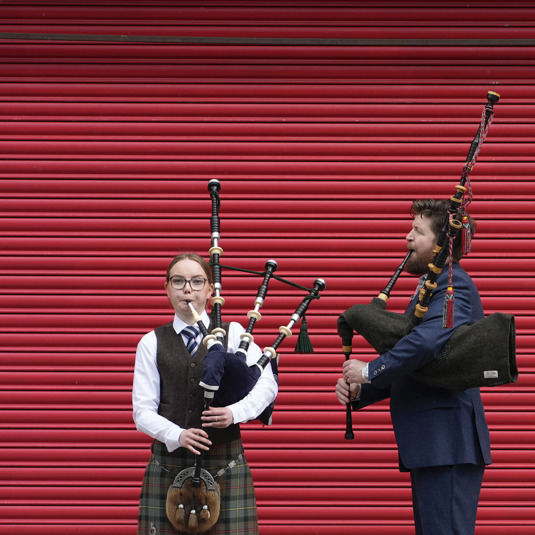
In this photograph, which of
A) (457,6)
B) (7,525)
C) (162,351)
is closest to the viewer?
(162,351)

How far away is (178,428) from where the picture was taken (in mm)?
2893

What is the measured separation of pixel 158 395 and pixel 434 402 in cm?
116

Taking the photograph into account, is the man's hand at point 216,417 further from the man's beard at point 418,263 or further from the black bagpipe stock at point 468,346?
the man's beard at point 418,263

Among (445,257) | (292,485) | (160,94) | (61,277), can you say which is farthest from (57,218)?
(445,257)

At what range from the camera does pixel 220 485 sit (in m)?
3.04

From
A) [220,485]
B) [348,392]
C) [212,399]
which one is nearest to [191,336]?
[212,399]

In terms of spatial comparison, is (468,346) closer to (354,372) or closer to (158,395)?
(354,372)

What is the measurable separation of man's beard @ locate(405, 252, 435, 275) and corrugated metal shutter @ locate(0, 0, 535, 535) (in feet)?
4.06

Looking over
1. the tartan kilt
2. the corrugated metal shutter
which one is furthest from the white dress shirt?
the corrugated metal shutter

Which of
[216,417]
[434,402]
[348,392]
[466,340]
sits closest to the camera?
[216,417]

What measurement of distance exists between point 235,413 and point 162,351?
0.45 meters

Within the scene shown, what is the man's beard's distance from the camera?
3.17 m

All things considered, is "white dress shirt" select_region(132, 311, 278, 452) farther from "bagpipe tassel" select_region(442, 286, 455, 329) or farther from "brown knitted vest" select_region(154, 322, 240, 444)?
"bagpipe tassel" select_region(442, 286, 455, 329)

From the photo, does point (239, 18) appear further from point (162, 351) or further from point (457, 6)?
point (162, 351)
